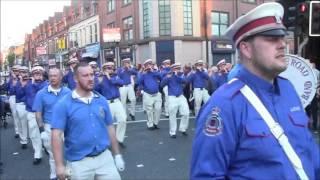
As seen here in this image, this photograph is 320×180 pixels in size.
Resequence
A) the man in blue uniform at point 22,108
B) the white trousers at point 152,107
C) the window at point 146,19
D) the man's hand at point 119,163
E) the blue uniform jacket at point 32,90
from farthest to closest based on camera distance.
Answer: the window at point 146,19 → the white trousers at point 152,107 → the man in blue uniform at point 22,108 → the blue uniform jacket at point 32,90 → the man's hand at point 119,163

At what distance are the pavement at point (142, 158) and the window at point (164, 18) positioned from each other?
23964 millimetres

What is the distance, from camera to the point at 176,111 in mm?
12695

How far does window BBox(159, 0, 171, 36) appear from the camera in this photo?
122ft

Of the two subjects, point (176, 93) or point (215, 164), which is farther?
point (176, 93)

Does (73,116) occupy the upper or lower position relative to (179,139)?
upper

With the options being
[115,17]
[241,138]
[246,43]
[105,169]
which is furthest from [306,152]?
[115,17]

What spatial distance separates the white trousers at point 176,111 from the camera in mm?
12258

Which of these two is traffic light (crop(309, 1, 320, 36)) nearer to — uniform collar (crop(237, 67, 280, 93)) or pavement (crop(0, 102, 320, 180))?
pavement (crop(0, 102, 320, 180))

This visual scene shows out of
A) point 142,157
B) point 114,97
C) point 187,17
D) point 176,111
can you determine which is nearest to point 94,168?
point 142,157

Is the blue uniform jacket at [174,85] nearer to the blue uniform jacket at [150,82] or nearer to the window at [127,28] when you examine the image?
the blue uniform jacket at [150,82]

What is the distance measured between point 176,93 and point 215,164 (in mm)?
10524

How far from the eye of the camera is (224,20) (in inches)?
1586

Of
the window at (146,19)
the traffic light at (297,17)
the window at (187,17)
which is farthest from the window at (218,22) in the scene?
the traffic light at (297,17)

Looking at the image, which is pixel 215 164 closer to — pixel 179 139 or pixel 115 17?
pixel 179 139
